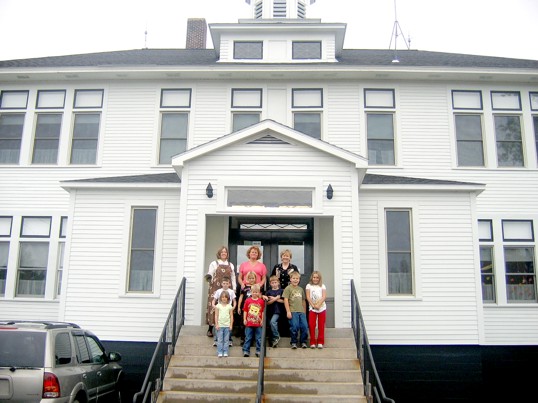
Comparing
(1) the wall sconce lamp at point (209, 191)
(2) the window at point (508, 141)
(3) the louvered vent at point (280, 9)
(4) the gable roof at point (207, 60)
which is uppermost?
(3) the louvered vent at point (280, 9)

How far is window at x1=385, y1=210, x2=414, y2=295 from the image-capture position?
11984 mm

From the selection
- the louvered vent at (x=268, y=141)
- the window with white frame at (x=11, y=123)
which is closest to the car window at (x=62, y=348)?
the louvered vent at (x=268, y=141)

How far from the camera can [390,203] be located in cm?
1220

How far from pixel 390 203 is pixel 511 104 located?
603 cm

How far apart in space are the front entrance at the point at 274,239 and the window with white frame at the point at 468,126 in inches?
215

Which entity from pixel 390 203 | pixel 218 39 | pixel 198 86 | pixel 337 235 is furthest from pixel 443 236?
pixel 218 39

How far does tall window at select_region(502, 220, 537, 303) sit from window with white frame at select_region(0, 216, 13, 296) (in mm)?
13445

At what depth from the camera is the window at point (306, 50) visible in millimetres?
16625

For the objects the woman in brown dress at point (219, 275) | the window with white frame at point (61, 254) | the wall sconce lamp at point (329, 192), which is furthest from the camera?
the window with white frame at point (61, 254)

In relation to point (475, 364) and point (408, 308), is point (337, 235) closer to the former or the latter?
point (408, 308)

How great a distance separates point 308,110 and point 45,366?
33.4 feet

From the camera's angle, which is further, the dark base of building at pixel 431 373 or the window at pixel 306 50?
the window at pixel 306 50

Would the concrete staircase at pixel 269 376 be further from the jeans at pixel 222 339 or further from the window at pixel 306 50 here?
the window at pixel 306 50

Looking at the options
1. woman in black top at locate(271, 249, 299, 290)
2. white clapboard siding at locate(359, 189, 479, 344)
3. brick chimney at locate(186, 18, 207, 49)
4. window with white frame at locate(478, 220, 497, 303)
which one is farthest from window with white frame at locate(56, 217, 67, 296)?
window with white frame at locate(478, 220, 497, 303)
